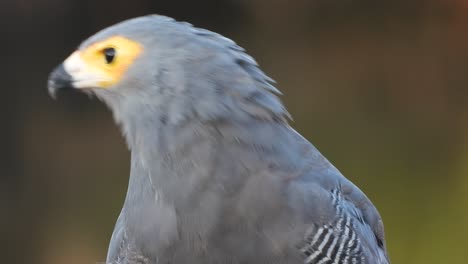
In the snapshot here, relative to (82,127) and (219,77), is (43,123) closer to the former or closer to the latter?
(82,127)

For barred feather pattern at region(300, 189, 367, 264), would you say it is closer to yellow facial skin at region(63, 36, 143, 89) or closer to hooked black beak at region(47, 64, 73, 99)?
yellow facial skin at region(63, 36, 143, 89)

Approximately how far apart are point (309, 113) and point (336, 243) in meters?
8.47

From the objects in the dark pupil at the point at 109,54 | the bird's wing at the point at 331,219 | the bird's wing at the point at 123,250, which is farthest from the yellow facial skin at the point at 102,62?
the bird's wing at the point at 331,219

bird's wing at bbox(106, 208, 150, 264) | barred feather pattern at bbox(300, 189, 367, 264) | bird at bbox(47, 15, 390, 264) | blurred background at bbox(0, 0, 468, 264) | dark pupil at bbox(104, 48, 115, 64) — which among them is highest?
dark pupil at bbox(104, 48, 115, 64)

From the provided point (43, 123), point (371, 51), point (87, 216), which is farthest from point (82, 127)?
point (371, 51)

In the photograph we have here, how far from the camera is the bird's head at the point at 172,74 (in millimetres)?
2607

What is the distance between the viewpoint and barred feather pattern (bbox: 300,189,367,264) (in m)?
2.65

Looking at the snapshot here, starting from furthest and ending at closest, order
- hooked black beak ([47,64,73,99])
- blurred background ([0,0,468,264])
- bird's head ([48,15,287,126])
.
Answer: blurred background ([0,0,468,264]) < hooked black beak ([47,64,73,99]) < bird's head ([48,15,287,126])

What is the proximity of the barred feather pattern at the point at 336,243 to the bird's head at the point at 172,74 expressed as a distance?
1.34 ft

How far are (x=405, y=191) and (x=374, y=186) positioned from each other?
0.35 meters

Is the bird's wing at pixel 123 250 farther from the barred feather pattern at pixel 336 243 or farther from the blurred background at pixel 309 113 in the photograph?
the blurred background at pixel 309 113

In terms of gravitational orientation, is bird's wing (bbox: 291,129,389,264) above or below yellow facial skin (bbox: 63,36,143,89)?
below

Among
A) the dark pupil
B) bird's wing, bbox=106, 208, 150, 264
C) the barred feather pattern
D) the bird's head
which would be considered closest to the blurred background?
the barred feather pattern

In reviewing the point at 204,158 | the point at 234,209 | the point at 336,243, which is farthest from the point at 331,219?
the point at 204,158
